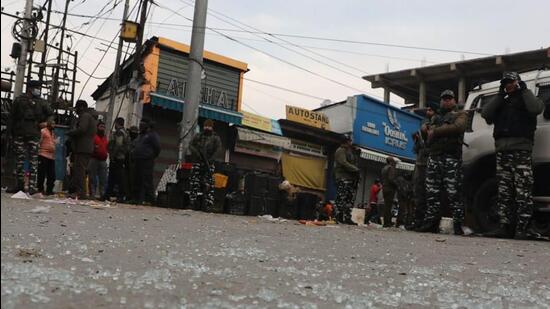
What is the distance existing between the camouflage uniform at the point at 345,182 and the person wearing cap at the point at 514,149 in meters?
3.18

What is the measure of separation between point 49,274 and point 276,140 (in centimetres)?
1713

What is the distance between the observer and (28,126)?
782 centimetres

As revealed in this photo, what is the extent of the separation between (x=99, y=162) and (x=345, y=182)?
5.01 m

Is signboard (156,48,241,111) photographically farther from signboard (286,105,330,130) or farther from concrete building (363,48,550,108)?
concrete building (363,48,550,108)

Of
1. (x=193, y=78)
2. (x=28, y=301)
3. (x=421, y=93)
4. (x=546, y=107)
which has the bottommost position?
(x=28, y=301)

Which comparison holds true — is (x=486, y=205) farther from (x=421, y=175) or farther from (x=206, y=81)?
(x=206, y=81)

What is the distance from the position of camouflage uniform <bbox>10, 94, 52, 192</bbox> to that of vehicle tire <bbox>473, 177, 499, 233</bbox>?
6.29 m

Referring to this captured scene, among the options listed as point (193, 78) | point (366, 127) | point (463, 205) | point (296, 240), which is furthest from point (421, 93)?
point (296, 240)

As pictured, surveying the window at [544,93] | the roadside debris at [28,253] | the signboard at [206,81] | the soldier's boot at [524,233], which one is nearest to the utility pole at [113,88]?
the signboard at [206,81]

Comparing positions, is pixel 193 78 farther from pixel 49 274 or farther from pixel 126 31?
pixel 49 274

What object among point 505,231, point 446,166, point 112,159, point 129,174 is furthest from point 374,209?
point 505,231

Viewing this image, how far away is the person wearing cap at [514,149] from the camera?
617 centimetres

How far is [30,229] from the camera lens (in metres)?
3.55

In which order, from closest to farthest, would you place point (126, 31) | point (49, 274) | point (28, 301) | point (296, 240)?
point (28, 301)
point (49, 274)
point (296, 240)
point (126, 31)
